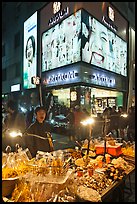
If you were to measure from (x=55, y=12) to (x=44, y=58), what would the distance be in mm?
3264

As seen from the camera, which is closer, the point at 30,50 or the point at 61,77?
the point at 61,77

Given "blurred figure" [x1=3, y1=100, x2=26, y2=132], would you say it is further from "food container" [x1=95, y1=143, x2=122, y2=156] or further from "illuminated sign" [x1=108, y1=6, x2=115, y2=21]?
"illuminated sign" [x1=108, y1=6, x2=115, y2=21]

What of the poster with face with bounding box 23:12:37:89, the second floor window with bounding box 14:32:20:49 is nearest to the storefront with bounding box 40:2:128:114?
the poster with face with bounding box 23:12:37:89

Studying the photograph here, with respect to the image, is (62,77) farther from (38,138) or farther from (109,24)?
(38,138)

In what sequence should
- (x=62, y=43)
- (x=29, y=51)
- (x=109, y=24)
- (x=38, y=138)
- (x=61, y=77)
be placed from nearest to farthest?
(x=38, y=138) → (x=62, y=43) → (x=61, y=77) → (x=109, y=24) → (x=29, y=51)

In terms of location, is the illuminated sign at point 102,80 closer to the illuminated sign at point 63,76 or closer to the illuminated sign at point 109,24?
the illuminated sign at point 63,76

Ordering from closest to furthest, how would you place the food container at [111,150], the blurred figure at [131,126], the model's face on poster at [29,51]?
1. the food container at [111,150]
2. the blurred figure at [131,126]
3. the model's face on poster at [29,51]

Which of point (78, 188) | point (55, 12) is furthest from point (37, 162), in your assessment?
point (55, 12)

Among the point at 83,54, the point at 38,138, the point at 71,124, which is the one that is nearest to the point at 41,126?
the point at 38,138

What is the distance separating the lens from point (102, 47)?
11531 millimetres

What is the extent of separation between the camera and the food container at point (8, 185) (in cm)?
156

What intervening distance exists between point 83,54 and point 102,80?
2.91 metres

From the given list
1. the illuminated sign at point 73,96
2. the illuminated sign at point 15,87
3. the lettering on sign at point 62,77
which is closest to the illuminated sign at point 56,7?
the lettering on sign at point 62,77

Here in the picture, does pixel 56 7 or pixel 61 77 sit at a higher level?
pixel 56 7
